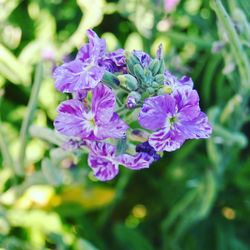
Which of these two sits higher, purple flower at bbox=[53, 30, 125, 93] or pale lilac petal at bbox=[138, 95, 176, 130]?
purple flower at bbox=[53, 30, 125, 93]

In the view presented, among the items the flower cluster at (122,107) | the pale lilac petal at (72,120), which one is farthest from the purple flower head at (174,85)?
the pale lilac petal at (72,120)

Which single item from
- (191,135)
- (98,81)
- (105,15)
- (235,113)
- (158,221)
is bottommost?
(158,221)

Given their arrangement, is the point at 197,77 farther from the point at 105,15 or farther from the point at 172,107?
the point at 172,107

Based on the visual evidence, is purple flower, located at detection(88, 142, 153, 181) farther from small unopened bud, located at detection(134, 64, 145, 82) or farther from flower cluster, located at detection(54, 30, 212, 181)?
small unopened bud, located at detection(134, 64, 145, 82)

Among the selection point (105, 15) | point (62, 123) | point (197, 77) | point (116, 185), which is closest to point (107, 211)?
point (116, 185)

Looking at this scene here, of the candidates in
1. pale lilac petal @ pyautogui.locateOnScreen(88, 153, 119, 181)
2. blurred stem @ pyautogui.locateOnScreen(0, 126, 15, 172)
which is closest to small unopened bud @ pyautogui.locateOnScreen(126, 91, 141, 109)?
pale lilac petal @ pyautogui.locateOnScreen(88, 153, 119, 181)

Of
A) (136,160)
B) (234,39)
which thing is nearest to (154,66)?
(136,160)
